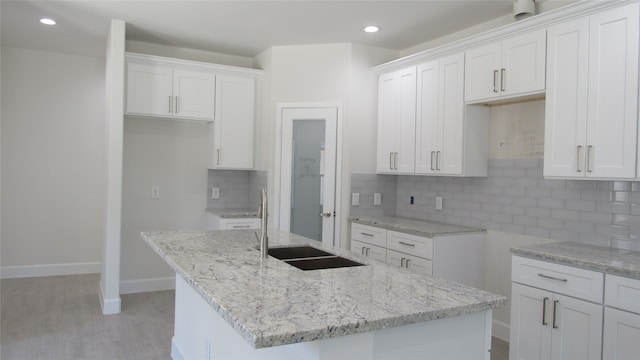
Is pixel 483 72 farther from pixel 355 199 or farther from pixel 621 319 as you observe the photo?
pixel 621 319

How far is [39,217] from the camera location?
5758 millimetres

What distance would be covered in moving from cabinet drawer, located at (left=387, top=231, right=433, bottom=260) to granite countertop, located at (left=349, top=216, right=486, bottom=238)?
0.04 m

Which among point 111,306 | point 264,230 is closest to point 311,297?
point 264,230

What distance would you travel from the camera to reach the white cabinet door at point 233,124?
5199mm

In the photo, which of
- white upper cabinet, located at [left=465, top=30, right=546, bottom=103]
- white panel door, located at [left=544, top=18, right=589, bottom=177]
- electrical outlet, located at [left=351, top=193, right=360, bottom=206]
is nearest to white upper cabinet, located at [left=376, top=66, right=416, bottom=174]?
electrical outlet, located at [left=351, top=193, right=360, bottom=206]

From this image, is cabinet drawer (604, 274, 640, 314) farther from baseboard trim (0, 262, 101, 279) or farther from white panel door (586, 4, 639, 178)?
baseboard trim (0, 262, 101, 279)

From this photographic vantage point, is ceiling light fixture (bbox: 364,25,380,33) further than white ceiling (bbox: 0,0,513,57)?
Yes

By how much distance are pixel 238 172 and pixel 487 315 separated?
4.22m

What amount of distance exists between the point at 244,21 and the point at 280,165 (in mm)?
1513

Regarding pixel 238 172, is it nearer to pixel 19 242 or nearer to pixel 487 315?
pixel 19 242

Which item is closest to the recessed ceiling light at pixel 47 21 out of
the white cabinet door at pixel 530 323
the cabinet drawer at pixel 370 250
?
the cabinet drawer at pixel 370 250

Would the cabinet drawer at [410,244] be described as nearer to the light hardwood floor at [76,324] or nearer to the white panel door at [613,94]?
the white panel door at [613,94]

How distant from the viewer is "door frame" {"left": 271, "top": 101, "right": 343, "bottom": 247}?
15.9 feet

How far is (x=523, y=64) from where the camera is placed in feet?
11.0
